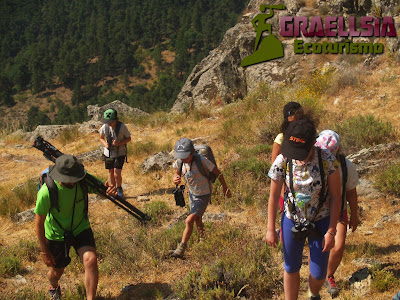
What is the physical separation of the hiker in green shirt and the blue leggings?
5.55 ft

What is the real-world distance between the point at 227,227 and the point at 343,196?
1.90 meters

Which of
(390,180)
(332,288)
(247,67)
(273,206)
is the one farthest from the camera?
(247,67)

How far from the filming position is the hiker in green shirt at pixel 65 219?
339 centimetres

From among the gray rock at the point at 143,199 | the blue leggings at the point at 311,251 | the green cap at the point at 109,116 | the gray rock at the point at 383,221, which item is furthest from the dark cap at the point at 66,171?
the gray rock at the point at 143,199

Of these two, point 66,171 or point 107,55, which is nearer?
point 66,171

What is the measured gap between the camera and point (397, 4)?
38.8ft

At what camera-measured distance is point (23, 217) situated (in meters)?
6.42

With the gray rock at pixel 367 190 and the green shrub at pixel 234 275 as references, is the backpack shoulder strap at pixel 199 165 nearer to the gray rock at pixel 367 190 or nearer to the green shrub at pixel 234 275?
the green shrub at pixel 234 275

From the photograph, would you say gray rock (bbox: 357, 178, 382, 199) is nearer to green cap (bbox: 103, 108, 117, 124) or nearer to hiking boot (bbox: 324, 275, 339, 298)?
hiking boot (bbox: 324, 275, 339, 298)

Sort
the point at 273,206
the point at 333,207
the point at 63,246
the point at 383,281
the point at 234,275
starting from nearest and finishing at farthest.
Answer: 1. the point at 333,207
2. the point at 273,206
3. the point at 383,281
4. the point at 63,246
5. the point at 234,275

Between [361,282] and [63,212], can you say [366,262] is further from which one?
[63,212]

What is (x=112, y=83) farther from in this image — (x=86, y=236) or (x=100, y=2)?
(x=86, y=236)

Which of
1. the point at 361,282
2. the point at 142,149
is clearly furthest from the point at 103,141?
the point at 361,282

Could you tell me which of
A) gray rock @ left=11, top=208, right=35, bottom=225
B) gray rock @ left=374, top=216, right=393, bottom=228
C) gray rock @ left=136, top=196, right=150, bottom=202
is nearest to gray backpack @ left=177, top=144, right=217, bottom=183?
gray rock @ left=374, top=216, right=393, bottom=228
